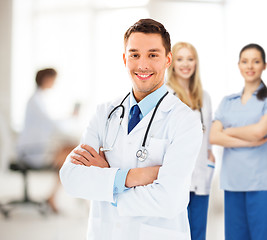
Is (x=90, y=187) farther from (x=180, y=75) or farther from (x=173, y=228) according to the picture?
(x=180, y=75)

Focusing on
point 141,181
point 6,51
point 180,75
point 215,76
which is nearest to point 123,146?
point 141,181

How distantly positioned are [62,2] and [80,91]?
90cm

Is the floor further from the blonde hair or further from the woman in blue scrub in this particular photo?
the blonde hair

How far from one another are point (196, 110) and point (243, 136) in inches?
10.9

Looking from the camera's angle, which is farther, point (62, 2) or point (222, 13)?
point (62, 2)

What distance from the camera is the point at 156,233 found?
112 centimetres

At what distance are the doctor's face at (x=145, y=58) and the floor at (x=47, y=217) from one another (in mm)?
1899

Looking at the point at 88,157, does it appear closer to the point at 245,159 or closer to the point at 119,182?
the point at 119,182

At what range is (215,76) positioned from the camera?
3.13m

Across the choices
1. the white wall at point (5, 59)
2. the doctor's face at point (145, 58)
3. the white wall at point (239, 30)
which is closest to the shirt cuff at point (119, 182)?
the doctor's face at point (145, 58)

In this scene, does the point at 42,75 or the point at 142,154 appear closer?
the point at 142,154

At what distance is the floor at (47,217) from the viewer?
9.61ft

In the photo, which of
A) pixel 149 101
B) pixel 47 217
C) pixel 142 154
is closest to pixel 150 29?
→ pixel 149 101

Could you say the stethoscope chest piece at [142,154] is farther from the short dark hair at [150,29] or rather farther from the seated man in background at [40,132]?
the seated man in background at [40,132]
